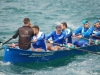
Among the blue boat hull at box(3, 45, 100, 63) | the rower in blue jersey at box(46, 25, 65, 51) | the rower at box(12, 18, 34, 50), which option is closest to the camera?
the blue boat hull at box(3, 45, 100, 63)

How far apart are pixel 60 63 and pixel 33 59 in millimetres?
1884

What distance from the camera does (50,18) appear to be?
93.7ft

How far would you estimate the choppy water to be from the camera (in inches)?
597

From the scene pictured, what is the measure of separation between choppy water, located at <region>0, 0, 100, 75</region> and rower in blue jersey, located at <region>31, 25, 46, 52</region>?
111 centimetres

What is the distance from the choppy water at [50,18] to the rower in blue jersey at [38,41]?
1.11 meters

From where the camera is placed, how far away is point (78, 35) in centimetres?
1927

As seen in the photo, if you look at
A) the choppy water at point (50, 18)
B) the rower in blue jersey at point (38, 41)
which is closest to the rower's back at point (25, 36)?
the rower in blue jersey at point (38, 41)

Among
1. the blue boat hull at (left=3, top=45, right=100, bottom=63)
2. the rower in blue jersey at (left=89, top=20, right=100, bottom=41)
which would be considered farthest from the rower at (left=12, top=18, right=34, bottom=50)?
the rower in blue jersey at (left=89, top=20, right=100, bottom=41)

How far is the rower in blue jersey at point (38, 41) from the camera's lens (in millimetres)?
15547

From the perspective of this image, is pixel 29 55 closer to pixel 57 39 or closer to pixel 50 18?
pixel 57 39

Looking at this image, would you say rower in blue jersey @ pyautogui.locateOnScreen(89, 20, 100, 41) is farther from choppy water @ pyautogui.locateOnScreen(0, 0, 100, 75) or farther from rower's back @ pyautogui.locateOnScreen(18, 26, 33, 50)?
rower's back @ pyautogui.locateOnScreen(18, 26, 33, 50)

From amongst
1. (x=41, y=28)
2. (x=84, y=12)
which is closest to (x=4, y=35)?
(x=41, y=28)

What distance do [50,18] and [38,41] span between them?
13.0 metres

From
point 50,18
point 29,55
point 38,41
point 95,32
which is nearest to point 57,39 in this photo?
point 38,41
